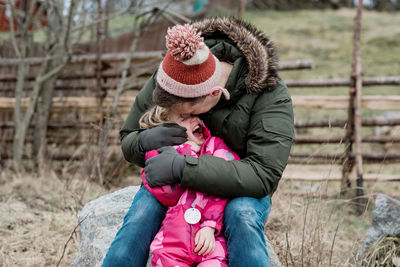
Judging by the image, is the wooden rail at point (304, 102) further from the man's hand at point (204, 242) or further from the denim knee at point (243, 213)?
the man's hand at point (204, 242)

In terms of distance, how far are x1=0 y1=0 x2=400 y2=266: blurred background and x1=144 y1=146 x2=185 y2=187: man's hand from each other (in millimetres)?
751

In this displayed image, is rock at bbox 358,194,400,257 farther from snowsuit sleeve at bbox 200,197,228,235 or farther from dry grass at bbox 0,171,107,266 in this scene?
dry grass at bbox 0,171,107,266

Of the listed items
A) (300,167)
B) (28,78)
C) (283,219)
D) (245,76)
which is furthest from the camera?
(28,78)

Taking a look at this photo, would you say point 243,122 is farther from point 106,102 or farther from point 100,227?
point 106,102

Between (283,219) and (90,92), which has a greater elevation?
(283,219)

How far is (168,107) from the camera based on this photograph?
197cm

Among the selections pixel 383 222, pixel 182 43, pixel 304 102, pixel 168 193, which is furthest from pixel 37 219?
pixel 304 102

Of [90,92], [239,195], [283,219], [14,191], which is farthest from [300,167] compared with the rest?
[239,195]

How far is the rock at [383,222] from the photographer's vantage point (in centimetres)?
287

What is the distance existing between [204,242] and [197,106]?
647mm

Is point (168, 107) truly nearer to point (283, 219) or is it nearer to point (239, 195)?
point (239, 195)

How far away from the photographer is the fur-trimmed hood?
2.00 meters

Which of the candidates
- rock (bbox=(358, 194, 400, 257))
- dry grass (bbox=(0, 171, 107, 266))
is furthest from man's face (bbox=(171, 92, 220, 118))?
rock (bbox=(358, 194, 400, 257))

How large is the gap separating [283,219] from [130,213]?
172 cm
